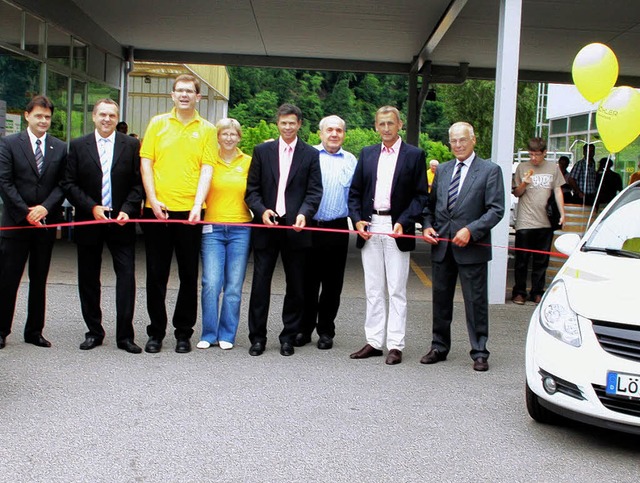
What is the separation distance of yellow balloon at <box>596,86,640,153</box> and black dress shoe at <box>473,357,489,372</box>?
290cm

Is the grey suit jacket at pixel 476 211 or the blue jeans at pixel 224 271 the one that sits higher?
the grey suit jacket at pixel 476 211

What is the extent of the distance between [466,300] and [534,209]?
394cm

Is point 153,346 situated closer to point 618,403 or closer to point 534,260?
point 618,403

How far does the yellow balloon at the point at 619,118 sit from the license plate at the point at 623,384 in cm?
422

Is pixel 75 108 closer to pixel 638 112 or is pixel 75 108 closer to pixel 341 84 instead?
pixel 638 112

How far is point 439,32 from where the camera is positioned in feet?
50.8

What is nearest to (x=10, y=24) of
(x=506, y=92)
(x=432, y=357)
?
(x=506, y=92)

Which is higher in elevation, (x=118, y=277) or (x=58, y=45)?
(x=58, y=45)

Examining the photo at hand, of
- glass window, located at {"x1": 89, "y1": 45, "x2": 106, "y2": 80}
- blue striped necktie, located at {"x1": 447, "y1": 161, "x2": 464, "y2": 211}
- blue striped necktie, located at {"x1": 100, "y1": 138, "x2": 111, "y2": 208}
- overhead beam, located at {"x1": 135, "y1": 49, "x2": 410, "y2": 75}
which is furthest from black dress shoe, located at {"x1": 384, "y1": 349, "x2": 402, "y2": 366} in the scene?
overhead beam, located at {"x1": 135, "y1": 49, "x2": 410, "y2": 75}

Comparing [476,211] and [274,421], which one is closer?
[274,421]

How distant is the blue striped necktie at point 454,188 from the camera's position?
689 cm

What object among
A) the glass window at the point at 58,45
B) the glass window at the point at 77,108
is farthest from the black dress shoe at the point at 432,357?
the glass window at the point at 77,108

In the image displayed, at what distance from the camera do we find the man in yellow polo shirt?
6867mm

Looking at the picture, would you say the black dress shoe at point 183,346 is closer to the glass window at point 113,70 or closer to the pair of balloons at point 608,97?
the pair of balloons at point 608,97
